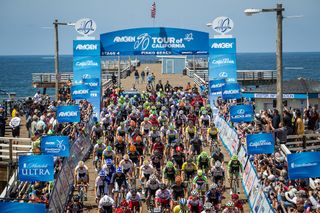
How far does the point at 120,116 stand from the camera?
94.3 ft

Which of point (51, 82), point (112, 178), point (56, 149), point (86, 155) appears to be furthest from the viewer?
point (51, 82)

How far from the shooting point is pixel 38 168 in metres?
18.1

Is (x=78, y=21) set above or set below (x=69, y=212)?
above

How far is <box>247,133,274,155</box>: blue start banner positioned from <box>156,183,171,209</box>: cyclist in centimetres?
379

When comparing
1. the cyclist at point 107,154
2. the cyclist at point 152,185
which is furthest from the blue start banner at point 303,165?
the cyclist at point 107,154

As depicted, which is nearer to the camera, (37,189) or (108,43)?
(37,189)

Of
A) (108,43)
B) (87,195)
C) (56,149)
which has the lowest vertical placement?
(87,195)

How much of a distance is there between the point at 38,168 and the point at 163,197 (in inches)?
139

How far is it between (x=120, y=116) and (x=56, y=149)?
8269 mm

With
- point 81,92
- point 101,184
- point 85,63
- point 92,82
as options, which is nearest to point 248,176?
point 101,184

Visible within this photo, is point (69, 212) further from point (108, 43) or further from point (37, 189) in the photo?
point (108, 43)

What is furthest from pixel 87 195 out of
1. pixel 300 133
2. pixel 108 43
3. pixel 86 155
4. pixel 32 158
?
pixel 108 43

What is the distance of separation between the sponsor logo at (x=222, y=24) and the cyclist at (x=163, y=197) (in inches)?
737

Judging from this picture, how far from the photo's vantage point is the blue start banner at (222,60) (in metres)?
34.8
